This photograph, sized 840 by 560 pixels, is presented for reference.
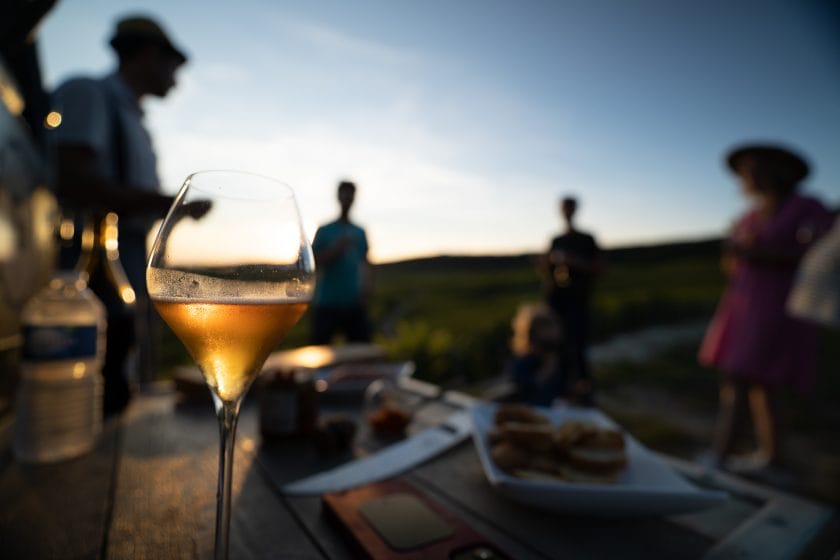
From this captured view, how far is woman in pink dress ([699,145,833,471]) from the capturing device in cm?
337

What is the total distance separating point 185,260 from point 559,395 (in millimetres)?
4134

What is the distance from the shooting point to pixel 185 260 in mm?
627

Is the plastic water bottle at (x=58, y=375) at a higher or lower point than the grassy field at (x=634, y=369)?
higher

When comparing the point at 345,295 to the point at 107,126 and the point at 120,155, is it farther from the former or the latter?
the point at 107,126

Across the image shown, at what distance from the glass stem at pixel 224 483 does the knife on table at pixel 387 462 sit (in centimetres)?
41

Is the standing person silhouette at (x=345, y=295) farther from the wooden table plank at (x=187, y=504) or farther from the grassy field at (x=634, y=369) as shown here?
the wooden table plank at (x=187, y=504)

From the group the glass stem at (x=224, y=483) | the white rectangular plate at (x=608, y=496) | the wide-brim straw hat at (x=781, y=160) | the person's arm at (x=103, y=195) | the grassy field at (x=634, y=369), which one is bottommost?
the grassy field at (x=634, y=369)

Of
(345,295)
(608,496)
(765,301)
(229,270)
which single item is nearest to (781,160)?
(765,301)

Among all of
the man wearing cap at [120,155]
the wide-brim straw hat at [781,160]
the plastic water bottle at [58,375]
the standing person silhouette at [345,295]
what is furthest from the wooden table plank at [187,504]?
the wide-brim straw hat at [781,160]

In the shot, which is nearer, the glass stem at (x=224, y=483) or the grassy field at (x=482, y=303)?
the glass stem at (x=224, y=483)

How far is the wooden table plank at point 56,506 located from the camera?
0.73 meters

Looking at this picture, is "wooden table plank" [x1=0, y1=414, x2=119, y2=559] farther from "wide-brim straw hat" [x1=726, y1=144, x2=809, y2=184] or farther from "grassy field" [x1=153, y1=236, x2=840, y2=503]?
"wide-brim straw hat" [x1=726, y1=144, x2=809, y2=184]

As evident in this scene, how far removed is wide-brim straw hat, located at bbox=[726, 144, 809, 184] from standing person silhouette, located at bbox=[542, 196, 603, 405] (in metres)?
1.47

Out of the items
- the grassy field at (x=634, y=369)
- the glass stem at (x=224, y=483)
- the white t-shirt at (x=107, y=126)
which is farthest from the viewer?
the grassy field at (x=634, y=369)
